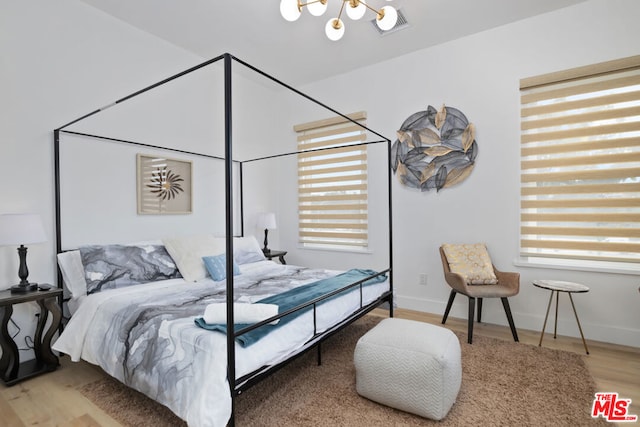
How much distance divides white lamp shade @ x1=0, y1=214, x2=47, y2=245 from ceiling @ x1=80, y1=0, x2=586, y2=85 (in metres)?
1.92

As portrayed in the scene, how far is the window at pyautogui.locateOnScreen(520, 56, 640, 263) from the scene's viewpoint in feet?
8.82

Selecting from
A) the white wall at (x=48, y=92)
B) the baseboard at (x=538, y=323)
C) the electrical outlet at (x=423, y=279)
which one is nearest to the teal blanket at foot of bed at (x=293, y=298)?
the electrical outlet at (x=423, y=279)

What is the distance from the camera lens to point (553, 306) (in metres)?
2.98

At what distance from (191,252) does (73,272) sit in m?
0.86

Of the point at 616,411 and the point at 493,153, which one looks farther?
the point at 493,153

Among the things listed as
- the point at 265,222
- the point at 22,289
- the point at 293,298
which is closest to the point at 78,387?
the point at 22,289

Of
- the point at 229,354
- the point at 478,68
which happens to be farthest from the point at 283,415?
the point at 478,68

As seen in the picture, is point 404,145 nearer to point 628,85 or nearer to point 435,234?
point 435,234

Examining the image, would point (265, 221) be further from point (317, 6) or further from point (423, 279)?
point (317, 6)

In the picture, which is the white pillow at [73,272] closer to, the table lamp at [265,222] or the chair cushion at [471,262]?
the table lamp at [265,222]

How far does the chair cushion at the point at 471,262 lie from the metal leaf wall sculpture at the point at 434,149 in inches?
27.7

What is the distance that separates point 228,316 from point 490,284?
255 centimetres

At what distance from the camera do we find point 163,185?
3309 millimetres

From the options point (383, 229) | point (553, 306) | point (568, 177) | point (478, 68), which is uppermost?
point (478, 68)
